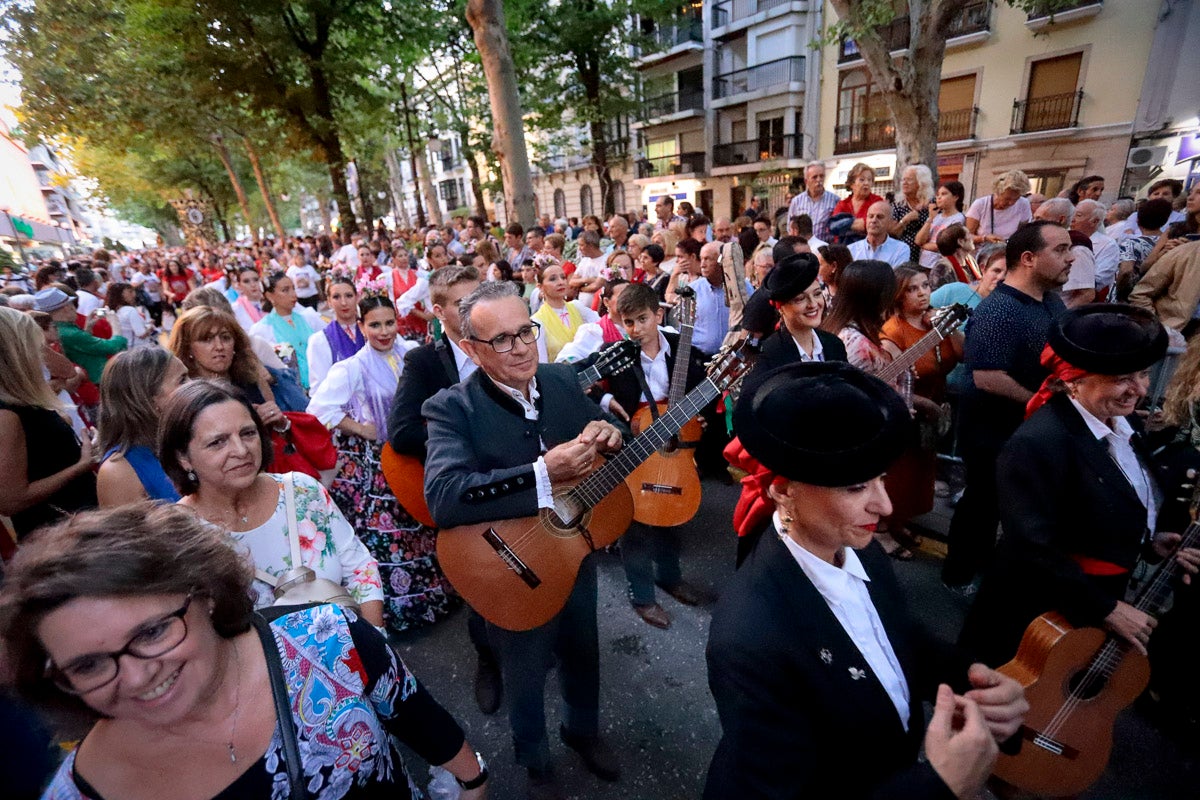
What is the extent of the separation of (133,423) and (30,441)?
0.82 meters

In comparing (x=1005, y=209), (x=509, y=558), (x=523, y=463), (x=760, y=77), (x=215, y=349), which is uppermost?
(x=760, y=77)

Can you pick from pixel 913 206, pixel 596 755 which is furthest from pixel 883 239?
pixel 596 755

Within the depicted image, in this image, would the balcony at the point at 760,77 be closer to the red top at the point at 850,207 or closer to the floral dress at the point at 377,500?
the red top at the point at 850,207

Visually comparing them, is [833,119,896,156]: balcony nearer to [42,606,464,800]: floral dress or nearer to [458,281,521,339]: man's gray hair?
[458,281,521,339]: man's gray hair

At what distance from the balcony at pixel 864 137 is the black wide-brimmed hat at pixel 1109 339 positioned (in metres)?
23.4

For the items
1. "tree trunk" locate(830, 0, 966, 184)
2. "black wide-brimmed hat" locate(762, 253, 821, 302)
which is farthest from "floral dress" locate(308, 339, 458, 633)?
"tree trunk" locate(830, 0, 966, 184)

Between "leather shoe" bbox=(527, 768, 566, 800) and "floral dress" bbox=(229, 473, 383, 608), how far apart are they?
3.86 feet

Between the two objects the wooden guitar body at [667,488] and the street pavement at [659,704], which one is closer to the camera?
the street pavement at [659,704]

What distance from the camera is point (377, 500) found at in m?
3.72

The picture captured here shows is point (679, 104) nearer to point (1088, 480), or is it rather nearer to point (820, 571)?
point (1088, 480)

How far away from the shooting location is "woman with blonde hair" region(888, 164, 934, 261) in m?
6.99

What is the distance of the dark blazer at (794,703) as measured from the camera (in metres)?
1.37

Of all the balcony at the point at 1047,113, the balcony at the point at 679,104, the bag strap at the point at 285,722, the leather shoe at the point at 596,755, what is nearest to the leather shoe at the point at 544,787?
the leather shoe at the point at 596,755

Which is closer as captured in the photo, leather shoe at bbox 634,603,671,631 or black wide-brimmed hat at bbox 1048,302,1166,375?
black wide-brimmed hat at bbox 1048,302,1166,375
